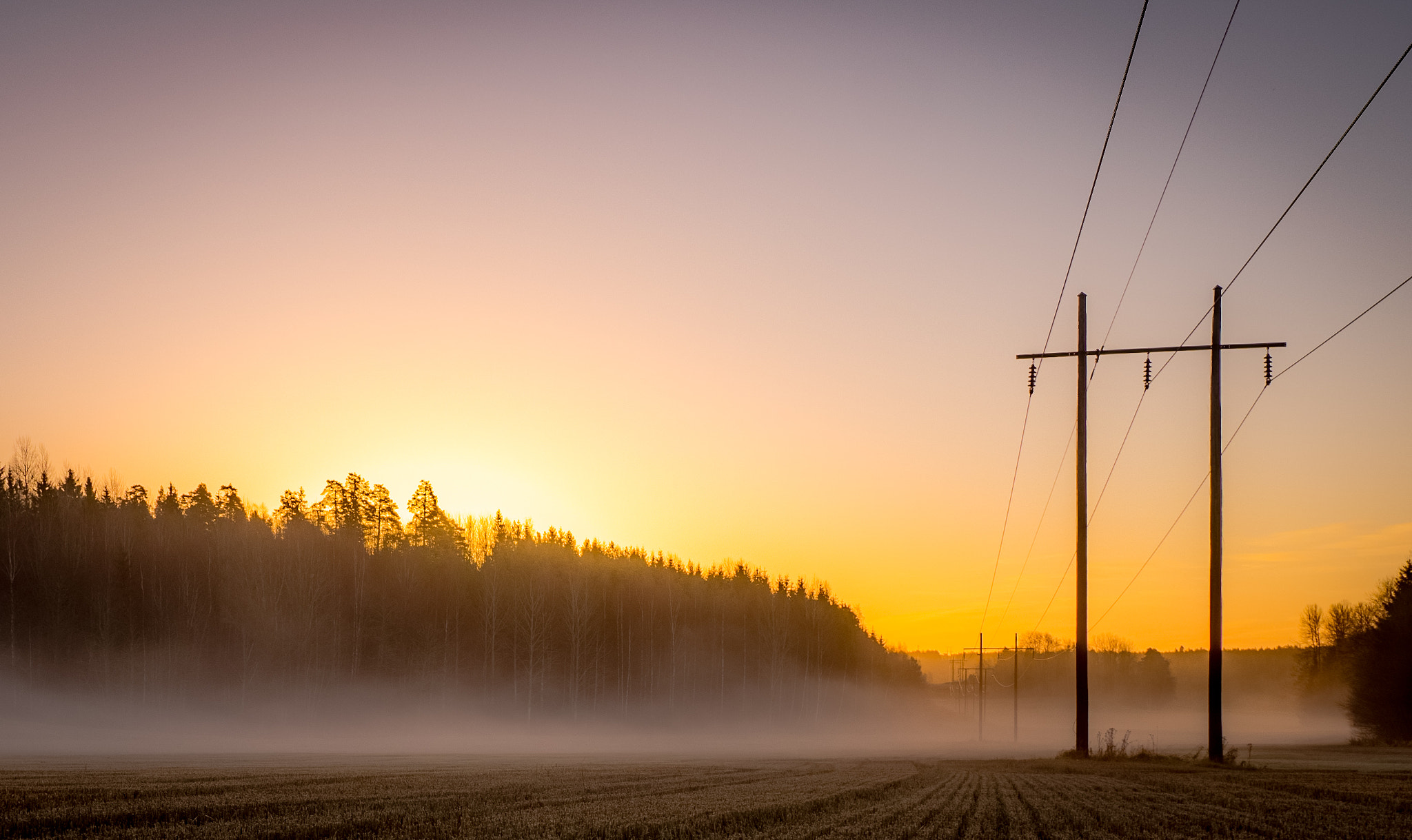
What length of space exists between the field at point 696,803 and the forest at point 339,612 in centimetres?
5488

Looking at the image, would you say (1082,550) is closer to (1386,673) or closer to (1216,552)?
(1216,552)

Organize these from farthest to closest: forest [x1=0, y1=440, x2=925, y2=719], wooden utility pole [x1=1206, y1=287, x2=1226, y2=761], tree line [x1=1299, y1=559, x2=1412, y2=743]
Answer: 1. forest [x1=0, y1=440, x2=925, y2=719]
2. tree line [x1=1299, y1=559, x2=1412, y2=743]
3. wooden utility pole [x1=1206, y1=287, x2=1226, y2=761]

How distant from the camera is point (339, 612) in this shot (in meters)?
87.4

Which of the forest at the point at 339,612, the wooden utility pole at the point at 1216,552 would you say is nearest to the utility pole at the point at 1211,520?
the wooden utility pole at the point at 1216,552

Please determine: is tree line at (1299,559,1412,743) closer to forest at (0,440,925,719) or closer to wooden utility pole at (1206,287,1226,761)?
wooden utility pole at (1206,287,1226,761)

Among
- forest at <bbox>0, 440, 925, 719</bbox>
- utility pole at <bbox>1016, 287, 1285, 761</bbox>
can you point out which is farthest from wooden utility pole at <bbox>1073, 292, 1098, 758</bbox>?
forest at <bbox>0, 440, 925, 719</bbox>

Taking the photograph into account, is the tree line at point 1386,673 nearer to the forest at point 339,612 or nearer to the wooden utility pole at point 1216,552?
the wooden utility pole at point 1216,552

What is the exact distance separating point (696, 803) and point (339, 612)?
77568 millimetres

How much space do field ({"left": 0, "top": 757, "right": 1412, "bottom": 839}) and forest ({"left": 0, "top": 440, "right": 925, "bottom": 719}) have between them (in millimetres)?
54878

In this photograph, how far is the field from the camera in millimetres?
13617

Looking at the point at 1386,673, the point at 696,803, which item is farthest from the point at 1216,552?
the point at 1386,673

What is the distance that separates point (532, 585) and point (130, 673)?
36.7 metres

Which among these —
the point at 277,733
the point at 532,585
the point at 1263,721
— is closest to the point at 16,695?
the point at 277,733

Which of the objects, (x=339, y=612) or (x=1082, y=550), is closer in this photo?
(x=1082, y=550)
